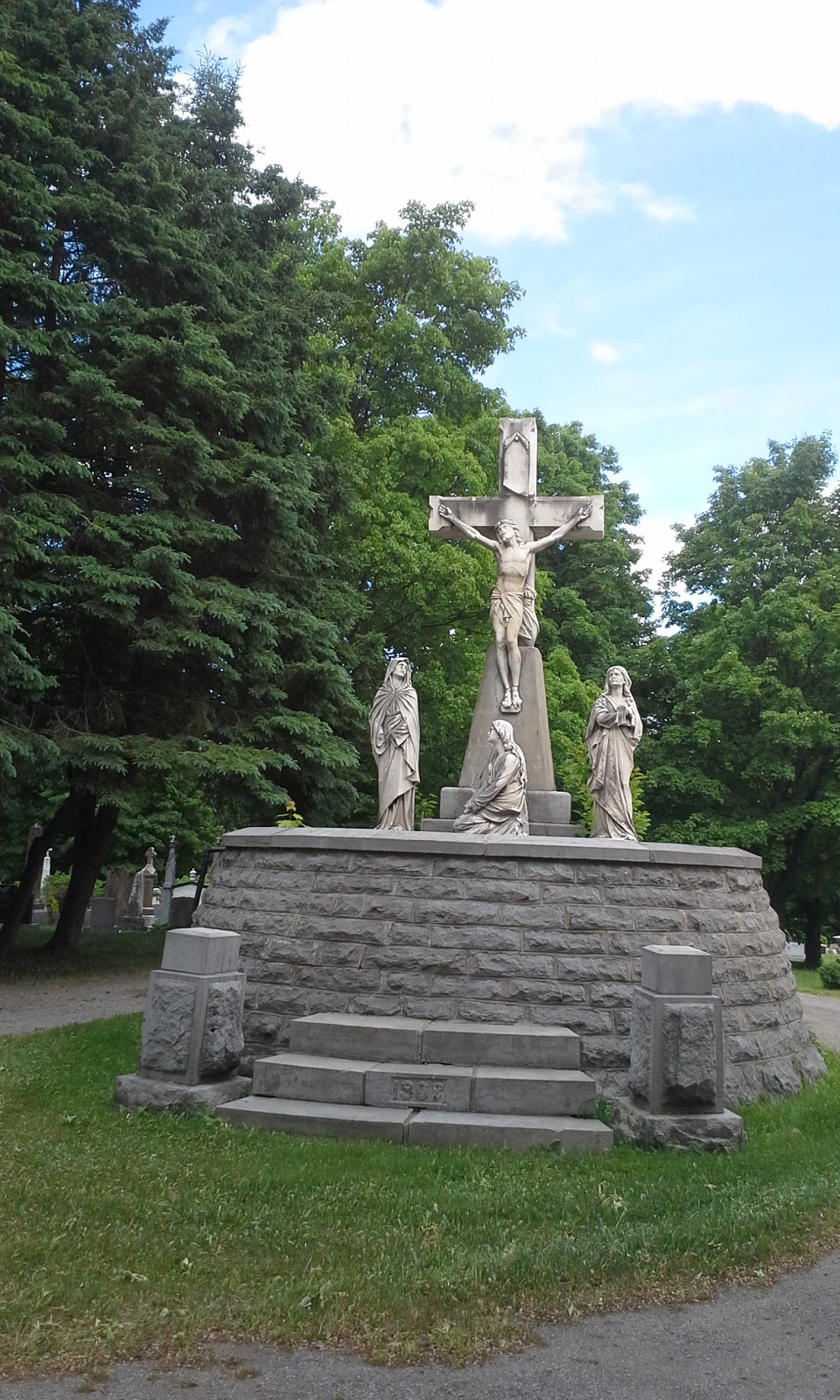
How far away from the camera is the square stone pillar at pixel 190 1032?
6262 mm

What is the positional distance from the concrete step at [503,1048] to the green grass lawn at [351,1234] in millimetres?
806

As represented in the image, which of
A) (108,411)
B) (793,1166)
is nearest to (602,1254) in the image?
(793,1166)

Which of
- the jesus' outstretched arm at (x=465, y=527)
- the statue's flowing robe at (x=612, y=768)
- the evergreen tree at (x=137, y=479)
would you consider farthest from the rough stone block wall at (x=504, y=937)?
the evergreen tree at (x=137, y=479)

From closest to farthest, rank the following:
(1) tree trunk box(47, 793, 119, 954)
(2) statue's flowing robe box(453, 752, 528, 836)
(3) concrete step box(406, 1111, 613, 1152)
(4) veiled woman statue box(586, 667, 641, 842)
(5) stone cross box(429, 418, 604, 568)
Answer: (3) concrete step box(406, 1111, 613, 1152) → (2) statue's flowing robe box(453, 752, 528, 836) → (4) veiled woman statue box(586, 667, 641, 842) → (5) stone cross box(429, 418, 604, 568) → (1) tree trunk box(47, 793, 119, 954)

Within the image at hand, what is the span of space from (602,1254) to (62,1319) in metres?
2.06

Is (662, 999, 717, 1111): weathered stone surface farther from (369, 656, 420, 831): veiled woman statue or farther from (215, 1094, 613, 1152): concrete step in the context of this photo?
(369, 656, 420, 831): veiled woman statue

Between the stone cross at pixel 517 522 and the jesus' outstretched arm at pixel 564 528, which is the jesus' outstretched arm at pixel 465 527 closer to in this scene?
the stone cross at pixel 517 522

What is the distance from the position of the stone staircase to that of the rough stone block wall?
30 centimetres

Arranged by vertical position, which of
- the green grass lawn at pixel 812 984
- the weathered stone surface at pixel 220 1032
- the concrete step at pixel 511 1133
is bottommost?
the green grass lawn at pixel 812 984

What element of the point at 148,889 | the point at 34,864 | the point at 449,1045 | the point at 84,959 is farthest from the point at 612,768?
the point at 148,889

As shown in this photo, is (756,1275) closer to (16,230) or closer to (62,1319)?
(62,1319)

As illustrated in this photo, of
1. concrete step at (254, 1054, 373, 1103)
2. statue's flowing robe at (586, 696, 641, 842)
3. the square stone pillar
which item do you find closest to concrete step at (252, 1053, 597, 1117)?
concrete step at (254, 1054, 373, 1103)

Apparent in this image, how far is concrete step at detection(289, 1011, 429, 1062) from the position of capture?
21.1 feet

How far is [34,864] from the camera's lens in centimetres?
1664
